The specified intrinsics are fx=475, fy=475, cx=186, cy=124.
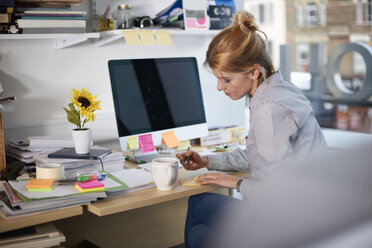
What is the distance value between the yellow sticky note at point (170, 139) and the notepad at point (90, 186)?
596 mm

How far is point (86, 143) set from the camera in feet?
5.80

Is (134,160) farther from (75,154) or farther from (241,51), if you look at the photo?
(241,51)

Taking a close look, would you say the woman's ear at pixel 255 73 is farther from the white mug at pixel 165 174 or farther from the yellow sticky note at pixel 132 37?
the yellow sticky note at pixel 132 37

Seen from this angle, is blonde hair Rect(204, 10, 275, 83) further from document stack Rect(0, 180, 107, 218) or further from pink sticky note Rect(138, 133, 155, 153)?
document stack Rect(0, 180, 107, 218)

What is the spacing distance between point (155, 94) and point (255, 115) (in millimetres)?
603

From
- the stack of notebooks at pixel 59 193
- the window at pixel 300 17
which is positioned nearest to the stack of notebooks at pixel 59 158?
the stack of notebooks at pixel 59 193

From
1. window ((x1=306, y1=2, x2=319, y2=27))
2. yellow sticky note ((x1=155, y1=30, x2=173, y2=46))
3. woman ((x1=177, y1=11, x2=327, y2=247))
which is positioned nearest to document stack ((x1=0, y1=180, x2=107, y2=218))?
woman ((x1=177, y1=11, x2=327, y2=247))

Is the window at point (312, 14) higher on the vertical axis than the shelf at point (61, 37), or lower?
higher

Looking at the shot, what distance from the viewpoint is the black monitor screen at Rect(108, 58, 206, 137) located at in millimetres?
1957

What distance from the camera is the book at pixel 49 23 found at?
1.82m

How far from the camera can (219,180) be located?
1.63 meters

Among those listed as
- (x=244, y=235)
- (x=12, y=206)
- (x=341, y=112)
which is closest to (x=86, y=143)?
(x=12, y=206)

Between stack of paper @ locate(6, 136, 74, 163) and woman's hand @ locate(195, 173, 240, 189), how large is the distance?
56cm

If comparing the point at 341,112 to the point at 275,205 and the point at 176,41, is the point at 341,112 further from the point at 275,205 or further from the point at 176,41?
the point at 275,205
